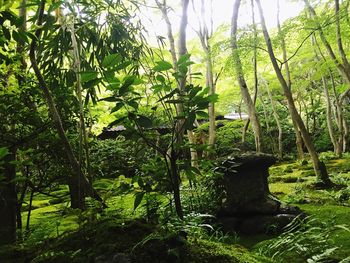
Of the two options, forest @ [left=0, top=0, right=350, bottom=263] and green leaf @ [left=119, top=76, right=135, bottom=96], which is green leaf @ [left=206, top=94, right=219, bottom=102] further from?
green leaf @ [left=119, top=76, right=135, bottom=96]

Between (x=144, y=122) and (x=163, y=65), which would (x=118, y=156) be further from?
(x=163, y=65)

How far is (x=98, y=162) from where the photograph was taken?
13.6 ft

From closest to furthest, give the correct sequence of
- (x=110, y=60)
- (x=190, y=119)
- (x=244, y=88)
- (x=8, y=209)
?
(x=110, y=60)
(x=190, y=119)
(x=8, y=209)
(x=244, y=88)

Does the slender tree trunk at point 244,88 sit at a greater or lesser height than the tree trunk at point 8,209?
greater

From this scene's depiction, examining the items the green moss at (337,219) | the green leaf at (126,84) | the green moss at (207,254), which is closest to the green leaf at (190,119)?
the green leaf at (126,84)

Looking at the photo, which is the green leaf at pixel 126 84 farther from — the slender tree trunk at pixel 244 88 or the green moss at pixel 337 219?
the slender tree trunk at pixel 244 88

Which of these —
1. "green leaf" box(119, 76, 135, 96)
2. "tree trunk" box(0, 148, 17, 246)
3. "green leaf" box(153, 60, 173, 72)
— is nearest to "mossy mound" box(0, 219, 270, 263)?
"green leaf" box(119, 76, 135, 96)

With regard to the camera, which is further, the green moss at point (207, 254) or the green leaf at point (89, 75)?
the green moss at point (207, 254)

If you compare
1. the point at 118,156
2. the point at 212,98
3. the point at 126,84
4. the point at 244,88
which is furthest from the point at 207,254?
the point at 244,88

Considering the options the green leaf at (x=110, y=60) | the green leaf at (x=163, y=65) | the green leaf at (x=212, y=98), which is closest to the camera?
the green leaf at (x=110, y=60)

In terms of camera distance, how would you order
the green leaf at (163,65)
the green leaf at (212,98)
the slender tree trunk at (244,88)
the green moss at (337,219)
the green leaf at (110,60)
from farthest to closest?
the slender tree trunk at (244,88), the green moss at (337,219), the green leaf at (212,98), the green leaf at (163,65), the green leaf at (110,60)

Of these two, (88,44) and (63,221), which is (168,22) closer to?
(88,44)

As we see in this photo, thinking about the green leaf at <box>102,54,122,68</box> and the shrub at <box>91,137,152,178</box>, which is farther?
the shrub at <box>91,137,152,178</box>

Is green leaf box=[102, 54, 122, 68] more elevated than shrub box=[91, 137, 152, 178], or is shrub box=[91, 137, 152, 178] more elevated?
green leaf box=[102, 54, 122, 68]
